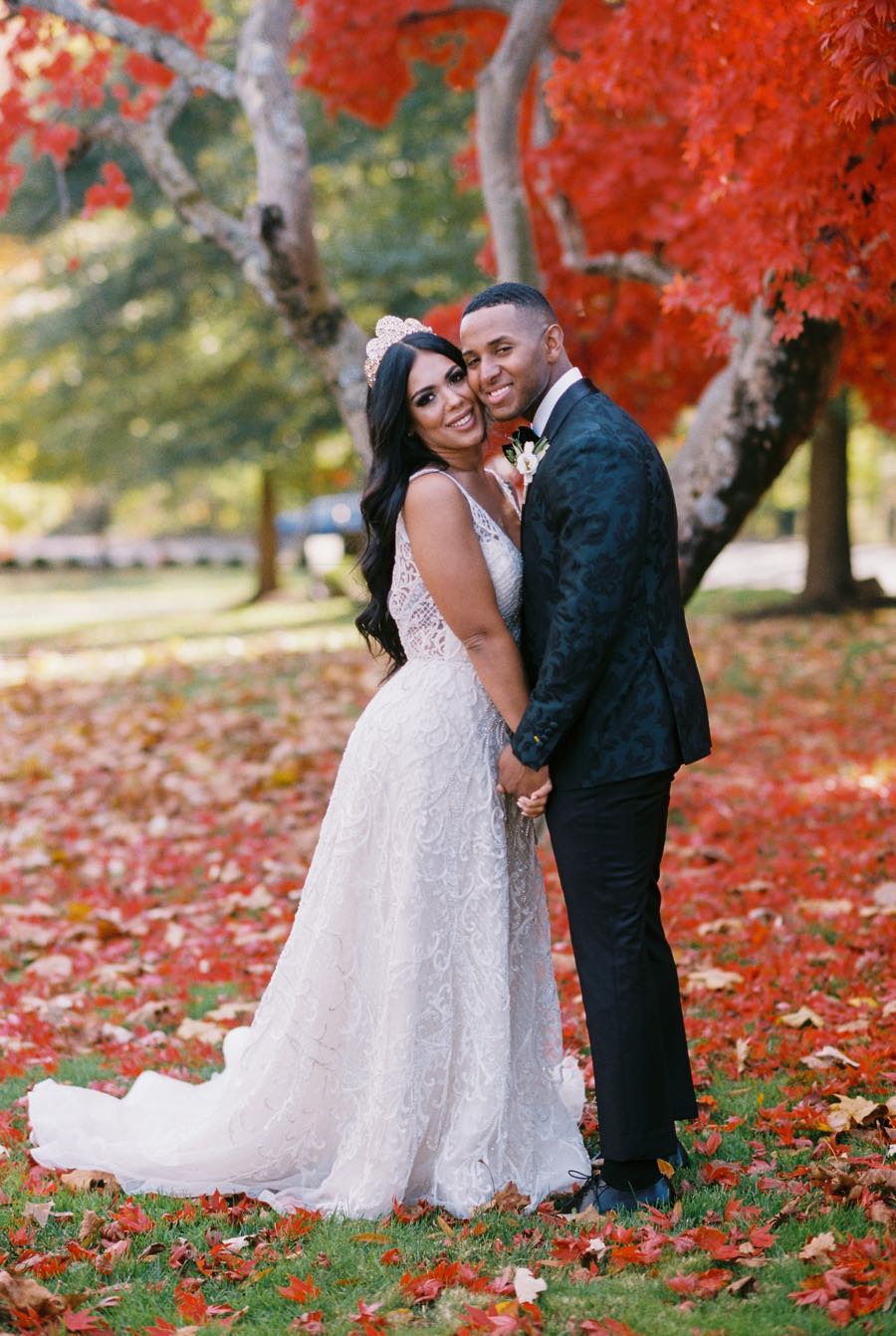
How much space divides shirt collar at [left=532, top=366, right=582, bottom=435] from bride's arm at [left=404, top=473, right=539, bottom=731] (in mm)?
285

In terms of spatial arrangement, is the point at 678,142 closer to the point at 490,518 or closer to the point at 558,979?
the point at 558,979

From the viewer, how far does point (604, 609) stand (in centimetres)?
341

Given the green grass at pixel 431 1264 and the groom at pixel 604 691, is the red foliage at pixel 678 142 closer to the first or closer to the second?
the groom at pixel 604 691

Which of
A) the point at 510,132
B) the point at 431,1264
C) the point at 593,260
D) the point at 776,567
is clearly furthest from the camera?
the point at 776,567

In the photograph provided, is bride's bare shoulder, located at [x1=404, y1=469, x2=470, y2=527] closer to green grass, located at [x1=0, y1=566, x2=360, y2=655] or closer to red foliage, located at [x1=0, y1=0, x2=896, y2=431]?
red foliage, located at [x1=0, y1=0, x2=896, y2=431]

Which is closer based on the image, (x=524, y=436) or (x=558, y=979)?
(x=524, y=436)

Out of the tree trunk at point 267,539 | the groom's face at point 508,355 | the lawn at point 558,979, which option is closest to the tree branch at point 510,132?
the lawn at point 558,979

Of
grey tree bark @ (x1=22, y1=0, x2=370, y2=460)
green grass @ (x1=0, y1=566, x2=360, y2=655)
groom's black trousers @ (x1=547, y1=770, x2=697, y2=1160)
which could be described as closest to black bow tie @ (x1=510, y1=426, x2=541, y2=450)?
groom's black trousers @ (x1=547, y1=770, x2=697, y2=1160)

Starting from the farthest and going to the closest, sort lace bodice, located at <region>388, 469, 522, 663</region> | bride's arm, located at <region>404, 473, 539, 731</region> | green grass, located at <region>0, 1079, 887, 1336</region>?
lace bodice, located at <region>388, 469, 522, 663</region> < bride's arm, located at <region>404, 473, 539, 731</region> < green grass, located at <region>0, 1079, 887, 1336</region>

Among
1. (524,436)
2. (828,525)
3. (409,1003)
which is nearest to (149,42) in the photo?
(524,436)

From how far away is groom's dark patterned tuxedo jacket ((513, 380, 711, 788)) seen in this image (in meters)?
3.42

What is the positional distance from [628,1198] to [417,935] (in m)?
0.88

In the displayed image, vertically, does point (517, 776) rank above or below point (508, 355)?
below

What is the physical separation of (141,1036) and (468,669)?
2.30 m
